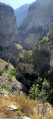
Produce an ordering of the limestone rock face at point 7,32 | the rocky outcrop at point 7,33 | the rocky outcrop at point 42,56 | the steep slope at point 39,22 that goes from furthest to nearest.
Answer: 1. the steep slope at point 39,22
2. the limestone rock face at point 7,32
3. the rocky outcrop at point 7,33
4. the rocky outcrop at point 42,56

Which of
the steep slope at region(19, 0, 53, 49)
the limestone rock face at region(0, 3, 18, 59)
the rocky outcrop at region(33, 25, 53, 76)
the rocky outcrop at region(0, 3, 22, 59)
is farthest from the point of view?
the steep slope at region(19, 0, 53, 49)

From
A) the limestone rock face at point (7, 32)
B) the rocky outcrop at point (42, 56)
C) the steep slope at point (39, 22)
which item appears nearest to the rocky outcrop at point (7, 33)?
the limestone rock face at point (7, 32)

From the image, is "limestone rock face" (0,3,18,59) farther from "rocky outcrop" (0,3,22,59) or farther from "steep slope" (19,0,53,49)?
"steep slope" (19,0,53,49)

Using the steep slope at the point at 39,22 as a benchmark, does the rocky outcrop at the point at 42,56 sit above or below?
below

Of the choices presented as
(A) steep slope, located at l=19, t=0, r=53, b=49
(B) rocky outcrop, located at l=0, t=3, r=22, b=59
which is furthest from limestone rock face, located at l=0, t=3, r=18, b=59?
(A) steep slope, located at l=19, t=0, r=53, b=49

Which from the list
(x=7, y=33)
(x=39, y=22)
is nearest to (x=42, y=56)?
(x=7, y=33)

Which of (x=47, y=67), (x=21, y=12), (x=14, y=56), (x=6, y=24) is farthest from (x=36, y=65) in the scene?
(x=21, y=12)

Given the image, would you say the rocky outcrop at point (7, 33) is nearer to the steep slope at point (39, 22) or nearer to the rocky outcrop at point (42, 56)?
the steep slope at point (39, 22)

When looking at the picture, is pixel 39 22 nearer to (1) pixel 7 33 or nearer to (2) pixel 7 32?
(2) pixel 7 32

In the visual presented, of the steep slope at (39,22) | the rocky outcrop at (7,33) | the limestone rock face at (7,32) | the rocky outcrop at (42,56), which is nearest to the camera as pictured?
the rocky outcrop at (42,56)
